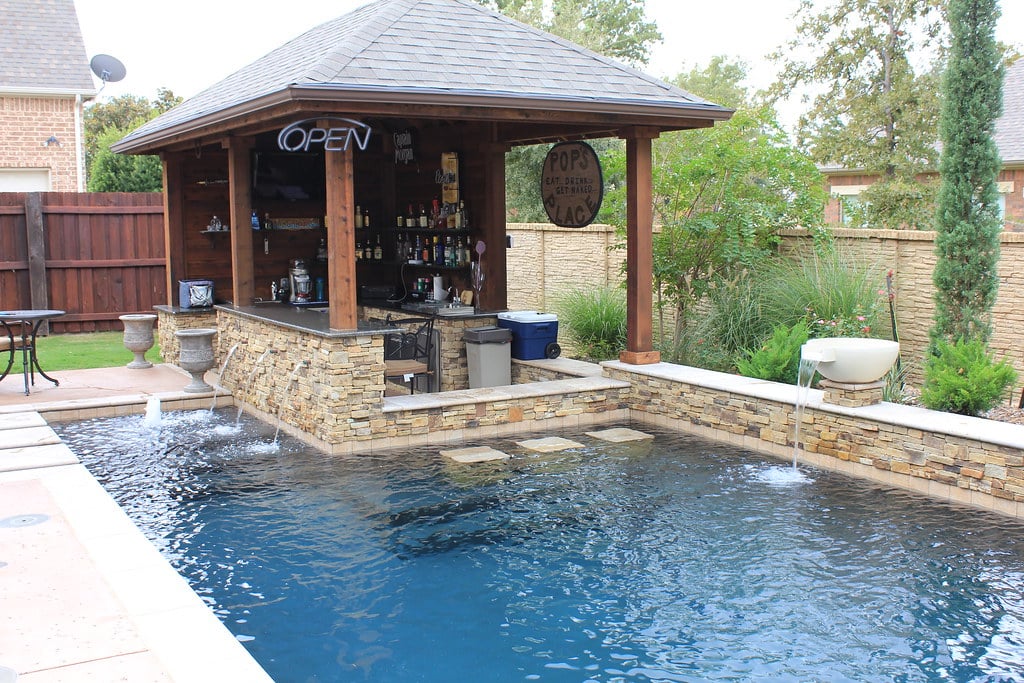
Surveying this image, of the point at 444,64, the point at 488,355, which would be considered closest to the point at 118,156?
the point at 488,355

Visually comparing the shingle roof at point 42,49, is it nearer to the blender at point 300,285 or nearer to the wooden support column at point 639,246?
the blender at point 300,285

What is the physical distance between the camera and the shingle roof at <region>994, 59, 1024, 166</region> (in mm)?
18719

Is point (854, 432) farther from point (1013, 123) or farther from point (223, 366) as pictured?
point (1013, 123)

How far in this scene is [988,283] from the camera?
8609 mm

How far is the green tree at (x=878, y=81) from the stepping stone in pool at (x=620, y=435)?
1046 cm

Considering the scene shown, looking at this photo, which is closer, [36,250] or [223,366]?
[223,366]

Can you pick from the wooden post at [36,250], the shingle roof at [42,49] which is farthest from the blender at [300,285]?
the shingle roof at [42,49]

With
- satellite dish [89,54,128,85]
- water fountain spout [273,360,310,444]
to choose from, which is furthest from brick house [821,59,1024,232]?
satellite dish [89,54,128,85]

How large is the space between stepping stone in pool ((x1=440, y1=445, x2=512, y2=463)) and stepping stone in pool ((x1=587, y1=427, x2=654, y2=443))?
101cm

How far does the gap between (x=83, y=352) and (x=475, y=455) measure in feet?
24.1

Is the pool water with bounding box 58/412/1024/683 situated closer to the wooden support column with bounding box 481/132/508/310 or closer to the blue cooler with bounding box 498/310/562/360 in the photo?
the blue cooler with bounding box 498/310/562/360

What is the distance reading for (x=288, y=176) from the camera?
468 inches

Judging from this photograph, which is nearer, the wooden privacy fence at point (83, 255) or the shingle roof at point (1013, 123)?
the wooden privacy fence at point (83, 255)

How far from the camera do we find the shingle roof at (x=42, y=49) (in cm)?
1867
